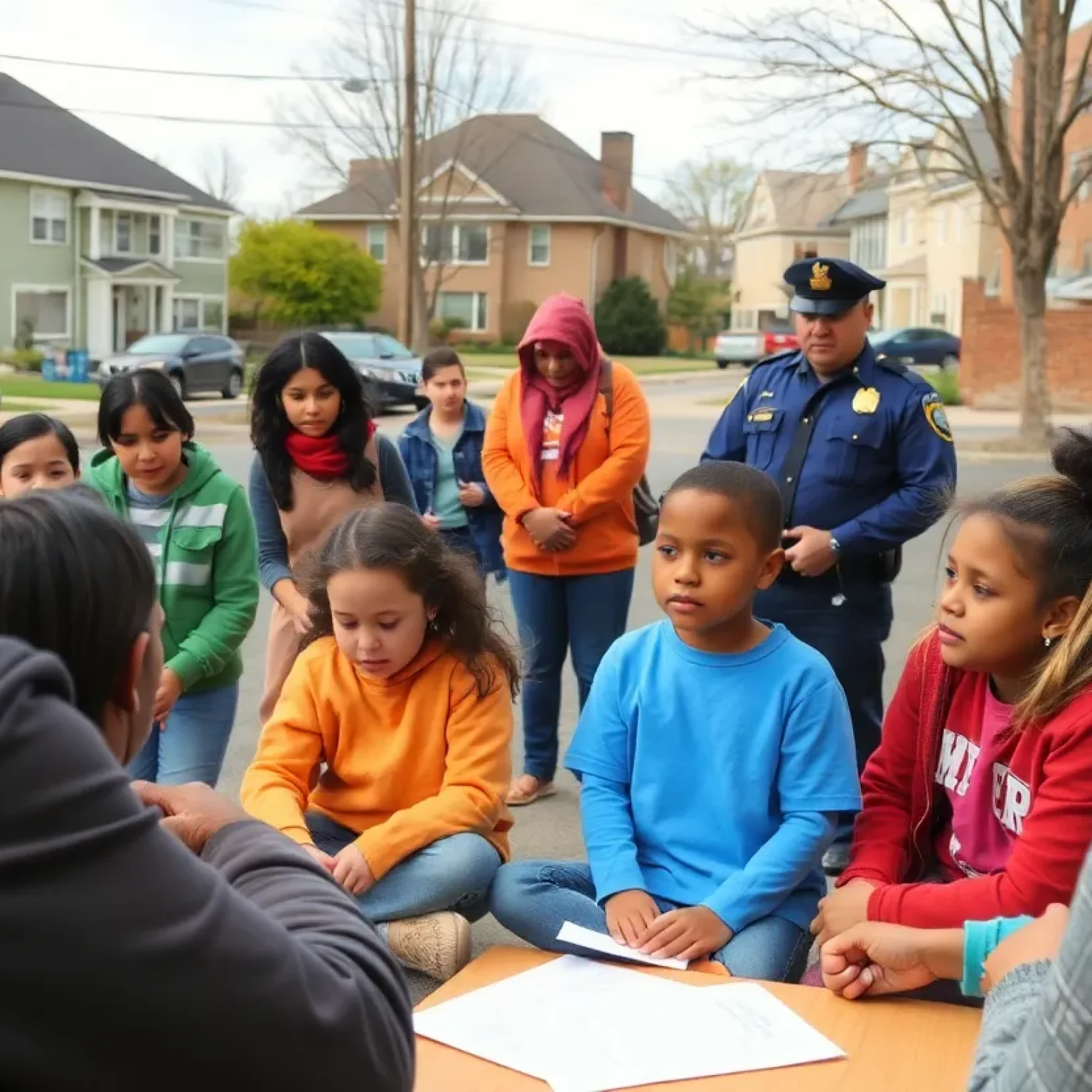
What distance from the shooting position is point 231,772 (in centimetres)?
600

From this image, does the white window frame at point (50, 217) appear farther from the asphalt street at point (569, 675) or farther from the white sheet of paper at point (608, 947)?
the white sheet of paper at point (608, 947)

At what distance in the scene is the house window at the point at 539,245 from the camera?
60.0 meters

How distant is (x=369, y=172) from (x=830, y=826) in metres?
56.7

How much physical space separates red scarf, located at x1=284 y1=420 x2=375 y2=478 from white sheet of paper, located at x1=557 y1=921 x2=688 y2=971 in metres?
2.40

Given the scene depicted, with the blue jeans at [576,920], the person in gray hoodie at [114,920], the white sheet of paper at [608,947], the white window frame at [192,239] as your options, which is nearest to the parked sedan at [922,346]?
the white window frame at [192,239]

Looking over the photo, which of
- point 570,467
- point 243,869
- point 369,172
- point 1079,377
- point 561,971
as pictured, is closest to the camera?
point 243,869

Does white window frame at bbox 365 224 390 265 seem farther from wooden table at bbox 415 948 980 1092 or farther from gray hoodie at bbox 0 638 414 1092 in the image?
gray hoodie at bbox 0 638 414 1092

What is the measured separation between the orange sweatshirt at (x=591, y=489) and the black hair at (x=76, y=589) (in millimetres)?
4203

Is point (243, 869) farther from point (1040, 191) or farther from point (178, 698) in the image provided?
point (1040, 191)

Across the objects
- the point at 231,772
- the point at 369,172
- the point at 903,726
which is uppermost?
the point at 369,172

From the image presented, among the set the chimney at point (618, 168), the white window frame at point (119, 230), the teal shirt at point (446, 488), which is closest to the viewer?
the teal shirt at point (446, 488)

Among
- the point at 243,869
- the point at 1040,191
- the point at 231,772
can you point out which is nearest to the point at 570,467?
the point at 231,772

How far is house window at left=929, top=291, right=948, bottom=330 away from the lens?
179 feet

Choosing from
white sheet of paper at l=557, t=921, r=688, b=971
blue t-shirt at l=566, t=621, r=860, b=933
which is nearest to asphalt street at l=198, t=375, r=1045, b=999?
blue t-shirt at l=566, t=621, r=860, b=933
